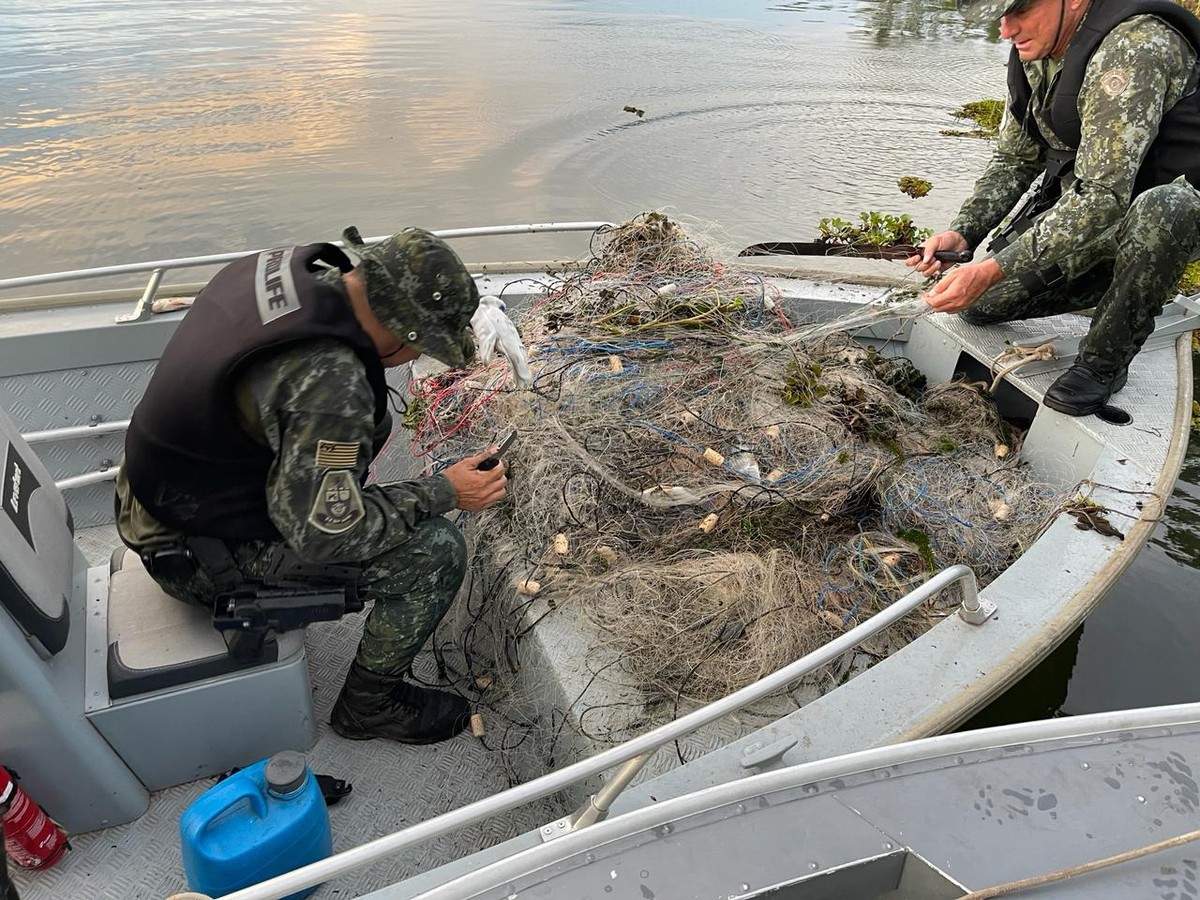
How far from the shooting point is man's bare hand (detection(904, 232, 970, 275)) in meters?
3.98

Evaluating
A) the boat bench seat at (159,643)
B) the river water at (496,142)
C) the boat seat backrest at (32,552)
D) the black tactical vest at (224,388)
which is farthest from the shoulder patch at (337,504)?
the river water at (496,142)

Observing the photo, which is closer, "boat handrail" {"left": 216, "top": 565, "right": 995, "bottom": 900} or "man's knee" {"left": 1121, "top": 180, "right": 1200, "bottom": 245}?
"boat handrail" {"left": 216, "top": 565, "right": 995, "bottom": 900}

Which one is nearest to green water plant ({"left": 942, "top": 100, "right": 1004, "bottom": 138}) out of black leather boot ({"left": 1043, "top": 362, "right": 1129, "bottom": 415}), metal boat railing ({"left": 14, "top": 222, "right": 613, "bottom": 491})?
black leather boot ({"left": 1043, "top": 362, "right": 1129, "bottom": 415})

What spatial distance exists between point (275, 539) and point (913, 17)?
81.4 feet

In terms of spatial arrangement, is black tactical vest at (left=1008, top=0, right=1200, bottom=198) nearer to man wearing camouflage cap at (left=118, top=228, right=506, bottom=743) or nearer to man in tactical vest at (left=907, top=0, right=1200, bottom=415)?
man in tactical vest at (left=907, top=0, right=1200, bottom=415)

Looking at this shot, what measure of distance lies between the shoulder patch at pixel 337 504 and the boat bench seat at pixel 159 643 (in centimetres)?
55

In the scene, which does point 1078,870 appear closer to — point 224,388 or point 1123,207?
point 224,388

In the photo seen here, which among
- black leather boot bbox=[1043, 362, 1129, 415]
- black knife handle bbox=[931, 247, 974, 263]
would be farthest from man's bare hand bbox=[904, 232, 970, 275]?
black leather boot bbox=[1043, 362, 1129, 415]

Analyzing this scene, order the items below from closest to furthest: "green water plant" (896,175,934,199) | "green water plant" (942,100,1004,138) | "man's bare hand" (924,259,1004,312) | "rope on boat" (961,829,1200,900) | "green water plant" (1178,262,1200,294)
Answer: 1. "rope on boat" (961,829,1200,900)
2. "man's bare hand" (924,259,1004,312)
3. "green water plant" (1178,262,1200,294)
4. "green water plant" (896,175,934,199)
5. "green water plant" (942,100,1004,138)

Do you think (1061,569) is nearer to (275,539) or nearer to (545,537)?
(545,537)

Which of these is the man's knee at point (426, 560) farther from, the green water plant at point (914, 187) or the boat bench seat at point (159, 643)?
the green water plant at point (914, 187)

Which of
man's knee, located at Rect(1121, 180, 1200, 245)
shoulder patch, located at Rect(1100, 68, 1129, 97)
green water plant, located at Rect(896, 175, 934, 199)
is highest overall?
shoulder patch, located at Rect(1100, 68, 1129, 97)

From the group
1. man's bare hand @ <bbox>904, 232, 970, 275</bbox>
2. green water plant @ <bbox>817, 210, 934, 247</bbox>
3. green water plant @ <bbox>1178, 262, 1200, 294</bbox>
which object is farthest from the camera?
green water plant @ <bbox>1178, 262, 1200, 294</bbox>

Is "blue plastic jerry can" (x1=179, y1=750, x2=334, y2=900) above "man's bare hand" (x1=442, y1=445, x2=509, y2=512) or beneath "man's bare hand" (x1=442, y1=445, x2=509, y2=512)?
beneath
